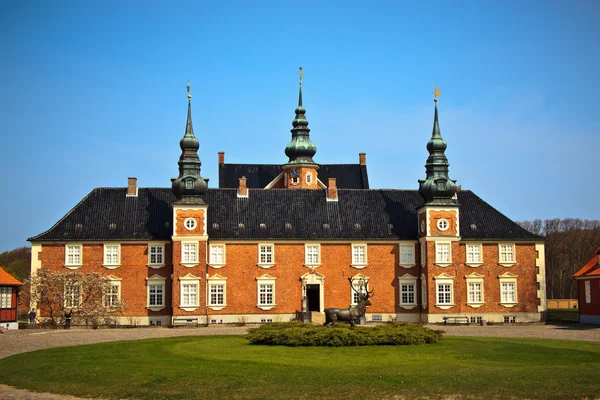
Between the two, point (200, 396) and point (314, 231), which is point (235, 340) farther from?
point (314, 231)

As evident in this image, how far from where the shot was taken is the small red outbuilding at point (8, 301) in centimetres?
4538

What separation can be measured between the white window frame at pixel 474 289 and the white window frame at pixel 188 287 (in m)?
17.0

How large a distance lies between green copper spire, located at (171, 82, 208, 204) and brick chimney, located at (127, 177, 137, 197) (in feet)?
12.3

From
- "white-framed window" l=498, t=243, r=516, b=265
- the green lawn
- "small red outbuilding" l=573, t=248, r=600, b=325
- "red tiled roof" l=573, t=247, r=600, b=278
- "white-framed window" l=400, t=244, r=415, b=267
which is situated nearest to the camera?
the green lawn

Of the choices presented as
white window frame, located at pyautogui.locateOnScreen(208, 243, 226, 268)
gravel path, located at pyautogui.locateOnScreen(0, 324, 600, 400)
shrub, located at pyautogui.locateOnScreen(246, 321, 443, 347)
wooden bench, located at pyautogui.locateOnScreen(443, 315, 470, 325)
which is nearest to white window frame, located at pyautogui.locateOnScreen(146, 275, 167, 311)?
white window frame, located at pyautogui.locateOnScreen(208, 243, 226, 268)

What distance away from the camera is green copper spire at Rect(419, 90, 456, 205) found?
51250 mm

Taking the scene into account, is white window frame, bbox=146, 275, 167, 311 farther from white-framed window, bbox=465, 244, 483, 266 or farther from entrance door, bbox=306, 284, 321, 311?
white-framed window, bbox=465, 244, 483, 266

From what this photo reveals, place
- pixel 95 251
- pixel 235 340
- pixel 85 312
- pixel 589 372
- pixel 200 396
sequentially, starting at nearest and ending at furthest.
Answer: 1. pixel 200 396
2. pixel 589 372
3. pixel 235 340
4. pixel 85 312
5. pixel 95 251

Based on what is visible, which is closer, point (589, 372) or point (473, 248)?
point (589, 372)

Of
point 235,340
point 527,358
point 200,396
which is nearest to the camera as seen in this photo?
point 200,396

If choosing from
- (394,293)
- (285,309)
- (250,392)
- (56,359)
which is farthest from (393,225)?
(250,392)

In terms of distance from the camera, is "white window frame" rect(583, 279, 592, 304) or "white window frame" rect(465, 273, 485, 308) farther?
"white window frame" rect(465, 273, 485, 308)

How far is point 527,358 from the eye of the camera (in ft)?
85.6

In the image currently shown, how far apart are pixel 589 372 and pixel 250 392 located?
9597 mm
